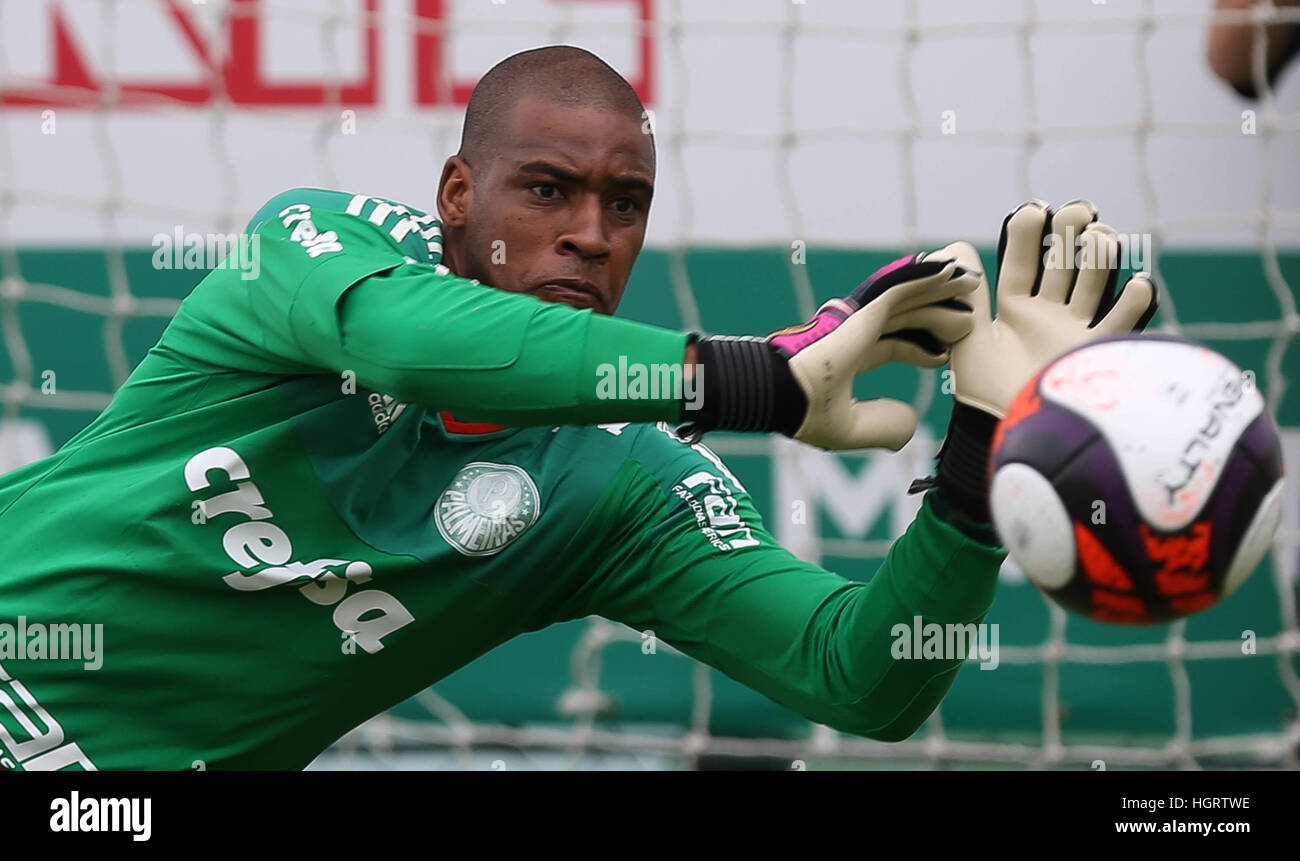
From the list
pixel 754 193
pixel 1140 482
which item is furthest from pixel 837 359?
pixel 754 193

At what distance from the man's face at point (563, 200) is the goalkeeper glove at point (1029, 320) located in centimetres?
60

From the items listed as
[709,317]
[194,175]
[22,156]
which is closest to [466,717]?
[709,317]

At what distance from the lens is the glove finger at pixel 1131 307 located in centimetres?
232

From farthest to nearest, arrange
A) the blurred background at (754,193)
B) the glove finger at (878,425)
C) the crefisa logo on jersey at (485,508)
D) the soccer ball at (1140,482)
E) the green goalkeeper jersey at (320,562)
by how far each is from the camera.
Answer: the blurred background at (754,193) < the crefisa logo on jersey at (485,508) < the green goalkeeper jersey at (320,562) < the glove finger at (878,425) < the soccer ball at (1140,482)

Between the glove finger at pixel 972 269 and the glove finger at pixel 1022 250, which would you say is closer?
the glove finger at pixel 972 269

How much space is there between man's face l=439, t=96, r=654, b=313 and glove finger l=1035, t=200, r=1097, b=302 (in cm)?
67

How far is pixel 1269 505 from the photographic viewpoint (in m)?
2.11

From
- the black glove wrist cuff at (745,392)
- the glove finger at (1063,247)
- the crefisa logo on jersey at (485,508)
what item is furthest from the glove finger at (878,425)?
the crefisa logo on jersey at (485,508)

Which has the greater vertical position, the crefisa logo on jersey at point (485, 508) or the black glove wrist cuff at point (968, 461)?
the black glove wrist cuff at point (968, 461)

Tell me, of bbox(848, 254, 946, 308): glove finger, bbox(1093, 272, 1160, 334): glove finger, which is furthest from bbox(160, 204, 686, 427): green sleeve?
bbox(1093, 272, 1160, 334): glove finger

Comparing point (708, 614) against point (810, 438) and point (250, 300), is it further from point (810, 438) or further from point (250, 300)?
point (250, 300)

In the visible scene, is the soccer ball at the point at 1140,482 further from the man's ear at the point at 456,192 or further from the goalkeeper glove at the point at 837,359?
the man's ear at the point at 456,192

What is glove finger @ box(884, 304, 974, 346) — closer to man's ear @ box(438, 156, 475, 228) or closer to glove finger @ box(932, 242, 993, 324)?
glove finger @ box(932, 242, 993, 324)

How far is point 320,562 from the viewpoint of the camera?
2.57m
